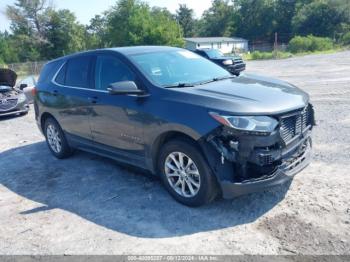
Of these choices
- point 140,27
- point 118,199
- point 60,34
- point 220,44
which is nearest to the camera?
point 118,199

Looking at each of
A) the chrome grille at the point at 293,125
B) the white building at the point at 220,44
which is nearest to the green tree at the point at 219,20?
the white building at the point at 220,44

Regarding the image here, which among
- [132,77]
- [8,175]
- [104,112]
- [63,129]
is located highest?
[132,77]

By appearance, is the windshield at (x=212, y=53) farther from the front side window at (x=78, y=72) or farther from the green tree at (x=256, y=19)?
the green tree at (x=256, y=19)

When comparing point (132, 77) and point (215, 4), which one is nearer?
point (132, 77)

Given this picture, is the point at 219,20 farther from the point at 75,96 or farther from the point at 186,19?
the point at 75,96

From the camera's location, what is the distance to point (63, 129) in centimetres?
628

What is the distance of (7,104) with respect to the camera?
11.2 meters

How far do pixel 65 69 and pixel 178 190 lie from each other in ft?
10.5

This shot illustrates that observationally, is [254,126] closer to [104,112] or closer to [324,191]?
[324,191]

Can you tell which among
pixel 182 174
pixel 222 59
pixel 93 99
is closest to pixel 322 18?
pixel 222 59

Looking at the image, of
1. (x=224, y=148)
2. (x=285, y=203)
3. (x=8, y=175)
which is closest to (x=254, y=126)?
(x=224, y=148)

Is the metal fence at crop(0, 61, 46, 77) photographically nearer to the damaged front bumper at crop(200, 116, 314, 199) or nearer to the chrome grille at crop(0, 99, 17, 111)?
the chrome grille at crop(0, 99, 17, 111)

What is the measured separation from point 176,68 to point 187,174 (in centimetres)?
157

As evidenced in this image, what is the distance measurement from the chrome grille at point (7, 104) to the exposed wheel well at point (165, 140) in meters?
8.31
